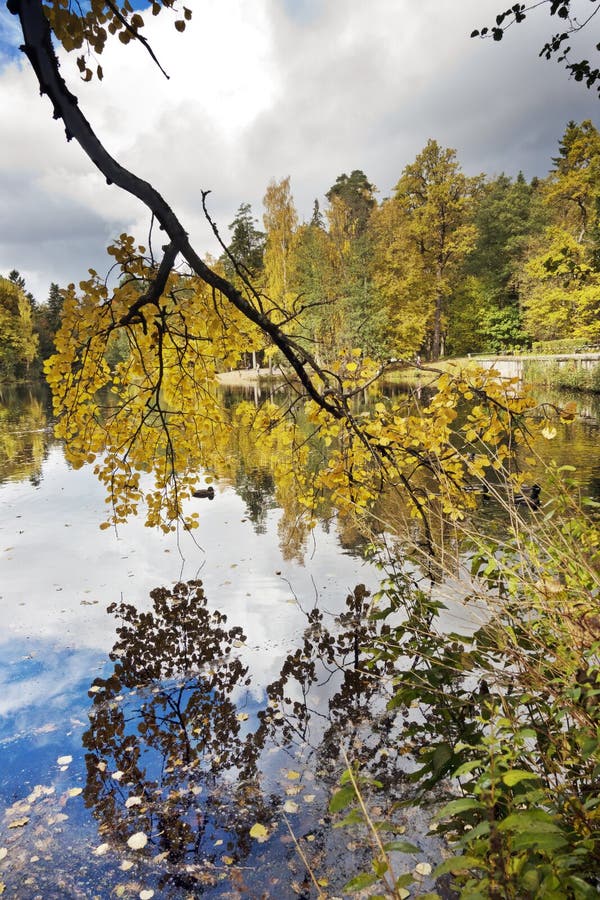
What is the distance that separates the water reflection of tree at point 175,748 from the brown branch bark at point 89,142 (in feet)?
8.57

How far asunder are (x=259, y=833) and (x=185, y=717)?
1159 mm

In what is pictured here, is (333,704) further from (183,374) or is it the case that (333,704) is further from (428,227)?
(428,227)

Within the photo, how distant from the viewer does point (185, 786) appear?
3.05m

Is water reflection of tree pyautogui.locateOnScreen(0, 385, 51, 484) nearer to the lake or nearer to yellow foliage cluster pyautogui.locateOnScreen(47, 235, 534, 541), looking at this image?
the lake

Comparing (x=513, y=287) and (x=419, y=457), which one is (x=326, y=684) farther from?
(x=513, y=287)

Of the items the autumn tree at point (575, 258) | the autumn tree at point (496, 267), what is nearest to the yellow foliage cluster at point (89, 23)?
the autumn tree at point (575, 258)

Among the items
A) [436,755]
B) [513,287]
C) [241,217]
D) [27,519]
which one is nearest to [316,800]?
[436,755]

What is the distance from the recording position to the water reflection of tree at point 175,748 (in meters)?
2.75

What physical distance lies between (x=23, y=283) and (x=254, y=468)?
5072cm

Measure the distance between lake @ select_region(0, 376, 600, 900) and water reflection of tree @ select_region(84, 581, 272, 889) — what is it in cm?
1

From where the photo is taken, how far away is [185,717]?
12.1 ft

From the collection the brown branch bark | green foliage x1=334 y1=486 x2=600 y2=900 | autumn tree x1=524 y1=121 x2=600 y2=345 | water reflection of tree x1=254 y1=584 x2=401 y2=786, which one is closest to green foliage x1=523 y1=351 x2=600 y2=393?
autumn tree x1=524 y1=121 x2=600 y2=345

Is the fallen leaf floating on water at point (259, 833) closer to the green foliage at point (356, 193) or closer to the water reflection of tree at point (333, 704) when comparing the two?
the water reflection of tree at point (333, 704)

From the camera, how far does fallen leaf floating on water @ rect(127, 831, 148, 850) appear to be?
8.75 ft
